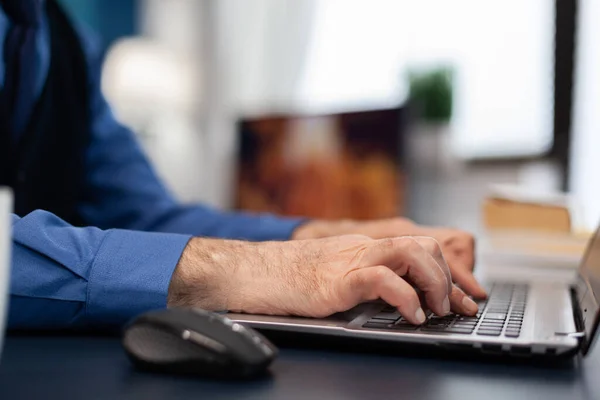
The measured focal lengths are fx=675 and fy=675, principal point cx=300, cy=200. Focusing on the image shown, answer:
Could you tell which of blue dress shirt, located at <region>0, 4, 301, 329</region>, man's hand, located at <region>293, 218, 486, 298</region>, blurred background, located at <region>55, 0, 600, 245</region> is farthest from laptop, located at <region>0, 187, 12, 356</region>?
blurred background, located at <region>55, 0, 600, 245</region>

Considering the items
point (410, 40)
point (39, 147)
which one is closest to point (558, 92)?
point (410, 40)

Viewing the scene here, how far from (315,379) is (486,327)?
18 cm

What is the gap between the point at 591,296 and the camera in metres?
0.67

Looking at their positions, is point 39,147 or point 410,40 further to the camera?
point 410,40

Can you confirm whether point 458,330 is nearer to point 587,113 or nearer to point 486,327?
point 486,327

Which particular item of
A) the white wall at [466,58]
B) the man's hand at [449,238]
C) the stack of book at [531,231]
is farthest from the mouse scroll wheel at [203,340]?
the white wall at [466,58]

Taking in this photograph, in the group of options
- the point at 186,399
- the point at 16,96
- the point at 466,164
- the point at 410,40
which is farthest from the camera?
the point at 410,40

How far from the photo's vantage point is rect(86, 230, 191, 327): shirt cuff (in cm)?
61

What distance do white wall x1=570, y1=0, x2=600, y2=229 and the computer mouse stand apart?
74.4 inches

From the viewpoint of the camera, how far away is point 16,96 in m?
1.06

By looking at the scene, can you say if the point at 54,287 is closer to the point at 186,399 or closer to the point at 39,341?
the point at 39,341

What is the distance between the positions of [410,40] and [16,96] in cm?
197

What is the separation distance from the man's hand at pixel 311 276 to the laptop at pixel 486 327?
1 cm

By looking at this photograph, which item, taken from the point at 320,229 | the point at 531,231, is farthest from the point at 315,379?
the point at 531,231
